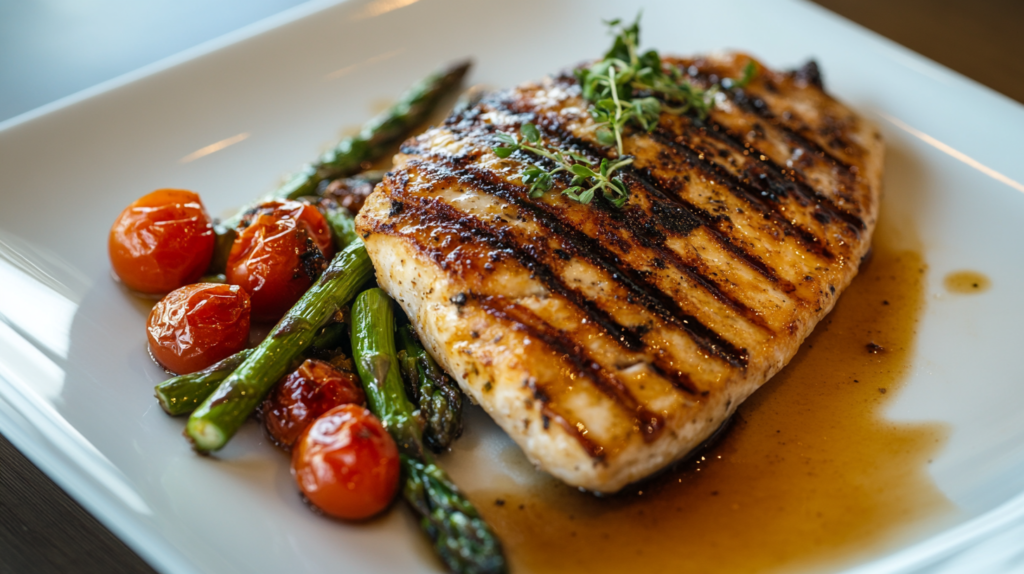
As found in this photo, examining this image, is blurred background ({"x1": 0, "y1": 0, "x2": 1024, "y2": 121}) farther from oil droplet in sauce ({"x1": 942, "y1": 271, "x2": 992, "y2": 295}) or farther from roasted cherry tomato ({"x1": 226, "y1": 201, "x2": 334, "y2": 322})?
roasted cherry tomato ({"x1": 226, "y1": 201, "x2": 334, "y2": 322})

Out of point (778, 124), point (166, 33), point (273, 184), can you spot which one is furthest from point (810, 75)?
point (166, 33)

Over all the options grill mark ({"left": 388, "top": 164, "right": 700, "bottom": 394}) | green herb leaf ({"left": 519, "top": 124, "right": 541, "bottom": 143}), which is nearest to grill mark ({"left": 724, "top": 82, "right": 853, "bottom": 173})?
green herb leaf ({"left": 519, "top": 124, "right": 541, "bottom": 143})

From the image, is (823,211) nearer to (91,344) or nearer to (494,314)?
(494,314)

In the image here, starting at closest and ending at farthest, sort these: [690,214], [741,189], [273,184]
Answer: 1. [690,214]
2. [741,189]
3. [273,184]

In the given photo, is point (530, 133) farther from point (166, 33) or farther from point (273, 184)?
point (166, 33)

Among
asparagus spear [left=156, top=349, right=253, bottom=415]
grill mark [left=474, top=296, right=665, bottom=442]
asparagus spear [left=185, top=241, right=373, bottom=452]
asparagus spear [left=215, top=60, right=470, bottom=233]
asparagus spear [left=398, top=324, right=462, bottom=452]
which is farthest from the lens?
asparagus spear [left=215, top=60, right=470, bottom=233]

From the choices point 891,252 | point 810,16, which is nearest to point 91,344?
point 891,252
